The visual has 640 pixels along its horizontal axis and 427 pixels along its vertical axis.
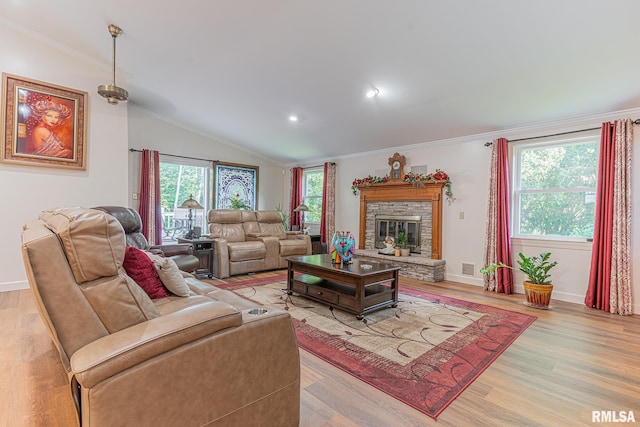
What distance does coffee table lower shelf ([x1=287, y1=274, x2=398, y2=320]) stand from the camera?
3129mm

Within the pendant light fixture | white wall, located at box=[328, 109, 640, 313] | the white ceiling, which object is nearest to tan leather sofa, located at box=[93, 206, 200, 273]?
the pendant light fixture

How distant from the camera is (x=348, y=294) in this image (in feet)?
10.7

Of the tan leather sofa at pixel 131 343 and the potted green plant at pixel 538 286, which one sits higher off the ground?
the tan leather sofa at pixel 131 343

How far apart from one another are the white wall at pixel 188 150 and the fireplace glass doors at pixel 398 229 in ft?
9.99

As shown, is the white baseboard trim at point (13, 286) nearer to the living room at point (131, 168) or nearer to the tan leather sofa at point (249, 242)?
the living room at point (131, 168)

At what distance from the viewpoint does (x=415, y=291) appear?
4.29 meters

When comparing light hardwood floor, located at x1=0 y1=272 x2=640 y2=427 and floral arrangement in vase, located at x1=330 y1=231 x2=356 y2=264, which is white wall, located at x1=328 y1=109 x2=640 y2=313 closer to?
light hardwood floor, located at x1=0 y1=272 x2=640 y2=427

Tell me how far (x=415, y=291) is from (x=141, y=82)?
505 centimetres

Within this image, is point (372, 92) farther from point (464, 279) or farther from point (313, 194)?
point (313, 194)

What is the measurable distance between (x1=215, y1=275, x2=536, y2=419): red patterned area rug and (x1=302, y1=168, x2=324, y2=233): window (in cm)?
364

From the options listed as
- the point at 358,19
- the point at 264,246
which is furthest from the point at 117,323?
the point at 264,246

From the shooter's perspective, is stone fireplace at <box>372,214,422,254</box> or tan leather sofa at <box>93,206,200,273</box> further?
stone fireplace at <box>372,214,422,254</box>

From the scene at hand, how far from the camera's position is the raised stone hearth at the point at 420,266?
4914 mm

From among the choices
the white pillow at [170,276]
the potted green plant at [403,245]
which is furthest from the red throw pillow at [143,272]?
the potted green plant at [403,245]
